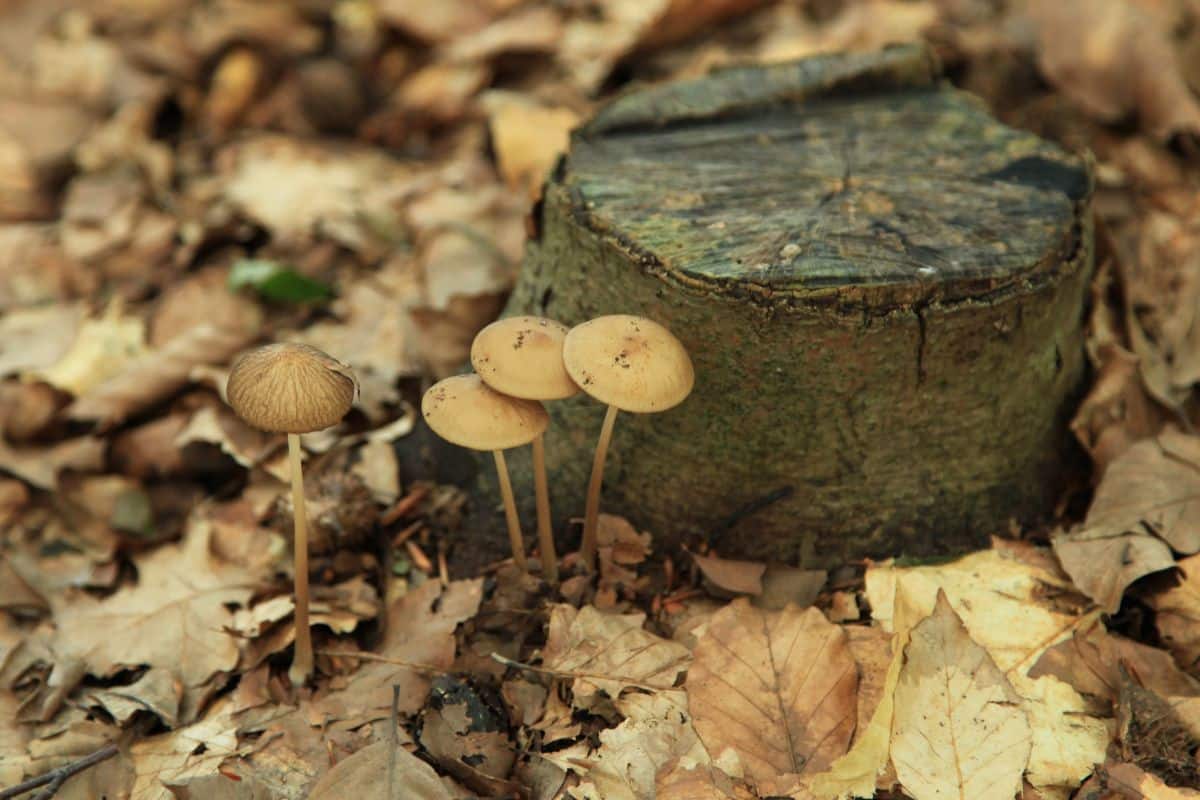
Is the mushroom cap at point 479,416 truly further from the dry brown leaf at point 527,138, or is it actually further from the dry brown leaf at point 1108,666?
the dry brown leaf at point 527,138

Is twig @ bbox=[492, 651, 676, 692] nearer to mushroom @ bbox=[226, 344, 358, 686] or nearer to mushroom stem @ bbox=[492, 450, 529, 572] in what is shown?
mushroom stem @ bbox=[492, 450, 529, 572]

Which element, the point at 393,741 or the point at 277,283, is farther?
the point at 277,283

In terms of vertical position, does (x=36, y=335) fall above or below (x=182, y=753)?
above

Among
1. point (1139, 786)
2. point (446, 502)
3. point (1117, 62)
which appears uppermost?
point (1117, 62)

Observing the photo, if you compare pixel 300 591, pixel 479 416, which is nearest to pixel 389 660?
pixel 300 591

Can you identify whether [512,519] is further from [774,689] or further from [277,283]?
[277,283]

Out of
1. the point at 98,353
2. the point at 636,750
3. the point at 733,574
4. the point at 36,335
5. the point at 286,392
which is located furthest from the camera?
the point at 36,335

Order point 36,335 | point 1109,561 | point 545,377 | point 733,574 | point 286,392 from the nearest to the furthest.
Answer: point 286,392 < point 545,377 < point 1109,561 < point 733,574 < point 36,335
